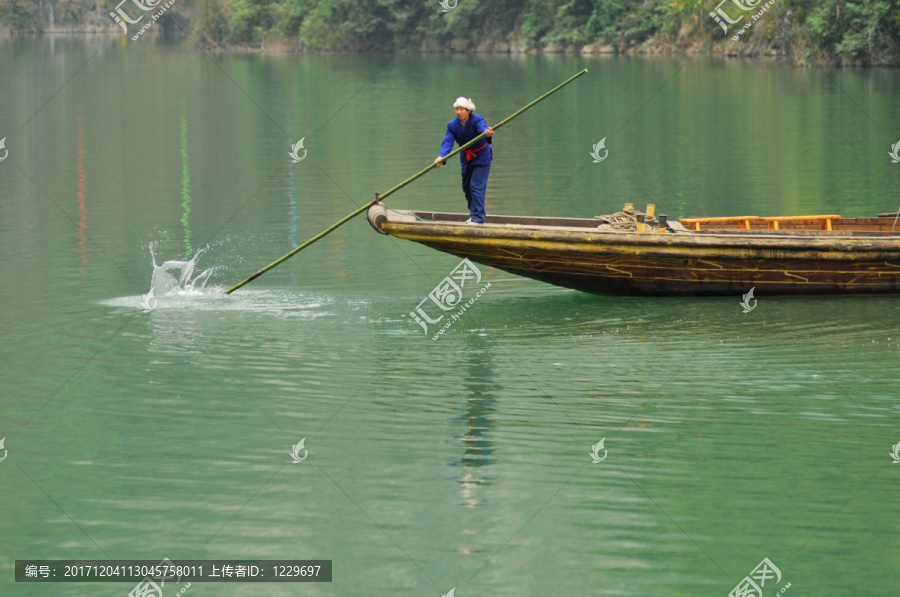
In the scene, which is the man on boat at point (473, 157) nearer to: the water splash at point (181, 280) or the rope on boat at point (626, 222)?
the rope on boat at point (626, 222)

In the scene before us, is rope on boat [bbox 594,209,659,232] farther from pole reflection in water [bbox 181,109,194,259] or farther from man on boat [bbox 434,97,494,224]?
pole reflection in water [bbox 181,109,194,259]

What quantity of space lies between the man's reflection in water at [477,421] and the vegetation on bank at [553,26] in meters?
35.4

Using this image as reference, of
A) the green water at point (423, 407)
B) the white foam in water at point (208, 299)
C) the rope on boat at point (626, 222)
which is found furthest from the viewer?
the white foam in water at point (208, 299)

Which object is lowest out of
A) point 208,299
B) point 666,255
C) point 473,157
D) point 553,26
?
point 208,299

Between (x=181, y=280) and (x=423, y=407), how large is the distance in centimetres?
523

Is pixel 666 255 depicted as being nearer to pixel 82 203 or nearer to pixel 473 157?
pixel 473 157

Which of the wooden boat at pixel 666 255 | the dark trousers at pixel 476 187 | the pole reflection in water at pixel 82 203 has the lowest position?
the pole reflection in water at pixel 82 203

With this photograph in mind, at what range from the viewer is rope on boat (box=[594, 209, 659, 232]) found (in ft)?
44.2

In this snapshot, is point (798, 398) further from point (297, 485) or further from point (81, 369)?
point (81, 369)

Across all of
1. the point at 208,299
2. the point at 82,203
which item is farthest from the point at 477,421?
the point at 82,203

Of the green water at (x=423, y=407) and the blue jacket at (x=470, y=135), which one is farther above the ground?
the blue jacket at (x=470, y=135)

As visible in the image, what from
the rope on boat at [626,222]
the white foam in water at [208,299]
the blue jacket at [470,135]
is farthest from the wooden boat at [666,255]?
the white foam in water at [208,299]

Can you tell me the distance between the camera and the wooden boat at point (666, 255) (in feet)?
42.3

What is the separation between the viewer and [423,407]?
34.5 feet
